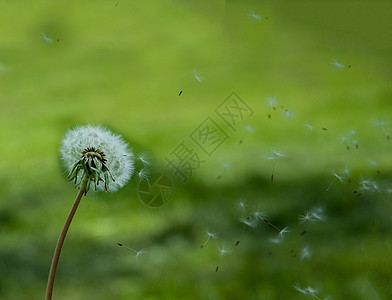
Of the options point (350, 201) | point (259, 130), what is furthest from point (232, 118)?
point (350, 201)

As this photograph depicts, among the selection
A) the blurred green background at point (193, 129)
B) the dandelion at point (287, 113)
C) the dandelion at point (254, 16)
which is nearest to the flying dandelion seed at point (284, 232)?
the blurred green background at point (193, 129)

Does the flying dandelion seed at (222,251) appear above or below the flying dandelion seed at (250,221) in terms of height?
below

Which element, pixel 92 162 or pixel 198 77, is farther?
pixel 198 77

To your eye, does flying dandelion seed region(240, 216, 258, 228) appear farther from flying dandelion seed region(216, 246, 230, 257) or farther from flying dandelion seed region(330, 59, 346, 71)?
flying dandelion seed region(330, 59, 346, 71)

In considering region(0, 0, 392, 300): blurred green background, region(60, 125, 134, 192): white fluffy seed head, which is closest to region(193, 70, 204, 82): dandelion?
region(0, 0, 392, 300): blurred green background

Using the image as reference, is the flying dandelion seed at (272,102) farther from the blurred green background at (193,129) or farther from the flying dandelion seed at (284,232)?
the flying dandelion seed at (284,232)

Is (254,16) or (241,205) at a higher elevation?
(254,16)

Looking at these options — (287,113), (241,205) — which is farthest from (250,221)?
(287,113)

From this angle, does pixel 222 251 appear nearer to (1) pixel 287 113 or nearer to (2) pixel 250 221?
(2) pixel 250 221
